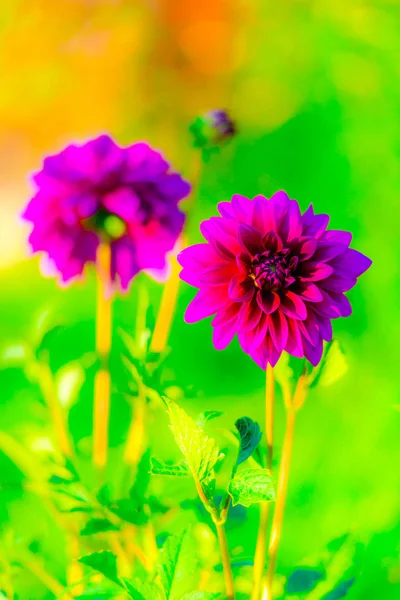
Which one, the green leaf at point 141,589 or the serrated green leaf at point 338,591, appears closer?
the green leaf at point 141,589

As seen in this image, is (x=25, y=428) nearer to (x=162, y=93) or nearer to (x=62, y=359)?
(x=62, y=359)

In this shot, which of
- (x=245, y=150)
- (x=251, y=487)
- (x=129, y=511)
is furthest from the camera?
(x=245, y=150)

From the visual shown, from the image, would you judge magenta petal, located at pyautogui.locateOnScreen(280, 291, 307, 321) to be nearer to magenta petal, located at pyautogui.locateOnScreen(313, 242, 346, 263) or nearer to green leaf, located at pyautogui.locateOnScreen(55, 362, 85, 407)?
magenta petal, located at pyautogui.locateOnScreen(313, 242, 346, 263)

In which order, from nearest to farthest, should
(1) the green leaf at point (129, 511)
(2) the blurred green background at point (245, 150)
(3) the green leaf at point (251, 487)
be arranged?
(3) the green leaf at point (251, 487), (1) the green leaf at point (129, 511), (2) the blurred green background at point (245, 150)

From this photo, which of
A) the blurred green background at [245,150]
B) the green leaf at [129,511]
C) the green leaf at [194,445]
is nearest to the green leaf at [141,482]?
the green leaf at [129,511]

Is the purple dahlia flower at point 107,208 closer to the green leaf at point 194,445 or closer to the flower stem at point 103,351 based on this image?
the flower stem at point 103,351

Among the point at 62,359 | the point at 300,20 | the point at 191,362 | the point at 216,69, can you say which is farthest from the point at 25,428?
the point at 300,20

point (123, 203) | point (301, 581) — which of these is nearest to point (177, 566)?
point (301, 581)

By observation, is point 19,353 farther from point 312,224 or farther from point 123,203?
point 312,224
